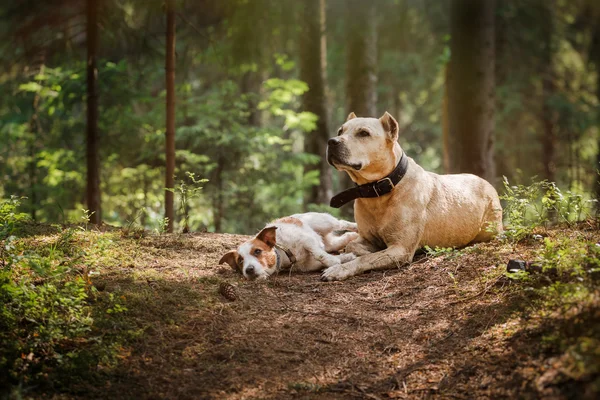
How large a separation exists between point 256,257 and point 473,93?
5.92m

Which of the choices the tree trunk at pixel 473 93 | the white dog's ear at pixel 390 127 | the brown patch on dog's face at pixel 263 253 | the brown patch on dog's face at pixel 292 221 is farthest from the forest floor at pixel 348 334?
the tree trunk at pixel 473 93

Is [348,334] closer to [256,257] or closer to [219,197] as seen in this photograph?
[256,257]

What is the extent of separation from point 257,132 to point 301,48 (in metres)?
2.48

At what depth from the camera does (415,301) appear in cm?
461

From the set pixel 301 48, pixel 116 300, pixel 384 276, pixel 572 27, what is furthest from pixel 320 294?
pixel 572 27

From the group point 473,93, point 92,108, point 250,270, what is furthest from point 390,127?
point 92,108

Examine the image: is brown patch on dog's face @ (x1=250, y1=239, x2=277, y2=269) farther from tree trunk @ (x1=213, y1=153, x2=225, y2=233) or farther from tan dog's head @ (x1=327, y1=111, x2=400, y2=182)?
tree trunk @ (x1=213, y1=153, x2=225, y2=233)

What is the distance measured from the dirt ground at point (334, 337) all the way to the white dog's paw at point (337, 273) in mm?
152

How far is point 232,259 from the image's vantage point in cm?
550

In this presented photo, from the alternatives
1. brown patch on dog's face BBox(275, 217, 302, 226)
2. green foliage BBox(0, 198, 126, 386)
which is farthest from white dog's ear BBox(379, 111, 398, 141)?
green foliage BBox(0, 198, 126, 386)

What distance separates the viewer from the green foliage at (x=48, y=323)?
3.29 meters

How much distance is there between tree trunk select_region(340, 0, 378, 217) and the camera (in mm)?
11906

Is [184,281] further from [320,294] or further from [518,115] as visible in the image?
[518,115]

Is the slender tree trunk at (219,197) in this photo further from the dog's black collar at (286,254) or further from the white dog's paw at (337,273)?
the white dog's paw at (337,273)
